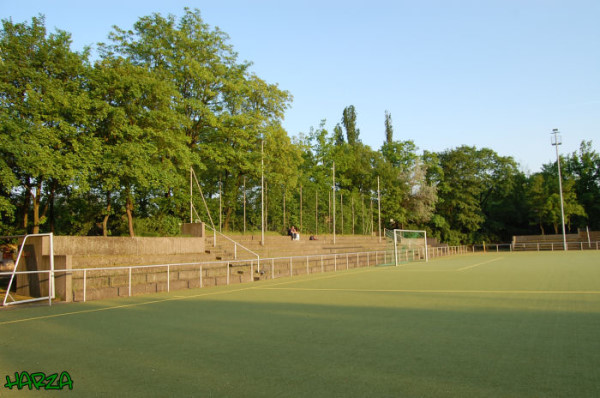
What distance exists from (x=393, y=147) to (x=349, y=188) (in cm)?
877

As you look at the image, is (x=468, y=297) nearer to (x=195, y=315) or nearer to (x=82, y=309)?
(x=195, y=315)

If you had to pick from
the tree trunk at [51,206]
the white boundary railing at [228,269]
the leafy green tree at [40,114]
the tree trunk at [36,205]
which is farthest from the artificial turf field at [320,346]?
the tree trunk at [51,206]

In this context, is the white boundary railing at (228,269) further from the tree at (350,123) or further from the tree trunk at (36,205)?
the tree at (350,123)

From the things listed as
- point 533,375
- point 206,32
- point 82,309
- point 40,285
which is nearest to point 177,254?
point 40,285

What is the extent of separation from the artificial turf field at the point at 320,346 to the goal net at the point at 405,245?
60.4ft

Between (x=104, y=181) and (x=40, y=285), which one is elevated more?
(x=104, y=181)

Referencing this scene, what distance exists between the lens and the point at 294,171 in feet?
97.5

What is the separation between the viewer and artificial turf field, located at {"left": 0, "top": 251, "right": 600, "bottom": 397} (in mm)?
4367

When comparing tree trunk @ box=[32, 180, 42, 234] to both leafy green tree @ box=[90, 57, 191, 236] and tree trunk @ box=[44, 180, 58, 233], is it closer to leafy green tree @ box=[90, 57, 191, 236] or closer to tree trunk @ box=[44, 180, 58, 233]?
tree trunk @ box=[44, 180, 58, 233]

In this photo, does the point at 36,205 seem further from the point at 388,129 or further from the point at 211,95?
the point at 388,129

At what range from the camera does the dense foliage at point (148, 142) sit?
1497 cm

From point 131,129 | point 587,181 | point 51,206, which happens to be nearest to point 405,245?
point 131,129

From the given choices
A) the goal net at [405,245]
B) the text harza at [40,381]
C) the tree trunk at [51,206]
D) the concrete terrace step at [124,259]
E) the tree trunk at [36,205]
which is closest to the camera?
the text harza at [40,381]

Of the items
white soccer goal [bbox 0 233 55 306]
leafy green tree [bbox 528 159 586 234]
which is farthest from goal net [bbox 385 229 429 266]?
leafy green tree [bbox 528 159 586 234]
